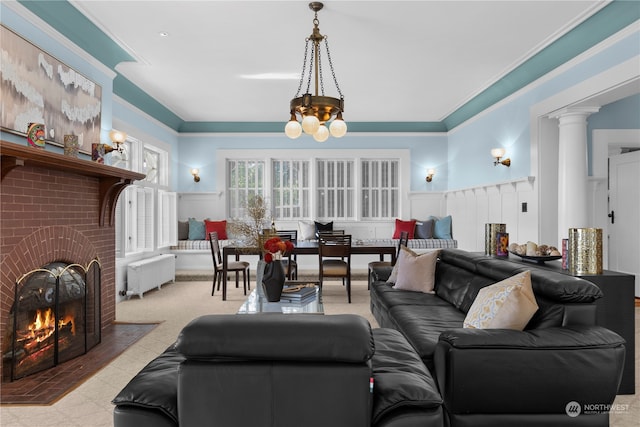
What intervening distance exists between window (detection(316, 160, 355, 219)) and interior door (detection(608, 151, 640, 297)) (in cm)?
438

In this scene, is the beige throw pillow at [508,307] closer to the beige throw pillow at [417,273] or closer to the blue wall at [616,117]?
the beige throw pillow at [417,273]

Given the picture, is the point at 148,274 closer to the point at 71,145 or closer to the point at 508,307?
the point at 71,145

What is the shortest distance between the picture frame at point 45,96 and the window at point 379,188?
5.42m

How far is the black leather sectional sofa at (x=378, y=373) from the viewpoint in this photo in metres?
1.29

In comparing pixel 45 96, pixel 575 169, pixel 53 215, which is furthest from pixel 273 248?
pixel 575 169

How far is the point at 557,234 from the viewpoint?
5.07 metres

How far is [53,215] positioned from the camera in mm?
3307

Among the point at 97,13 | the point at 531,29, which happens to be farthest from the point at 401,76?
the point at 97,13

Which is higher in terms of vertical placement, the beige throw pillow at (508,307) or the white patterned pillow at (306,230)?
the white patterned pillow at (306,230)

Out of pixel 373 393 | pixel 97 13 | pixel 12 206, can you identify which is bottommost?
pixel 373 393

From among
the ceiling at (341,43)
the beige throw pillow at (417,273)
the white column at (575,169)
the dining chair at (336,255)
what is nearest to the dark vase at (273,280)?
the beige throw pillow at (417,273)

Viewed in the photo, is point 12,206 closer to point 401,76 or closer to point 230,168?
point 401,76

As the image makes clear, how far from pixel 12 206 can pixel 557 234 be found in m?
5.45

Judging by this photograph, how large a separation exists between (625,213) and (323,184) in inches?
198
